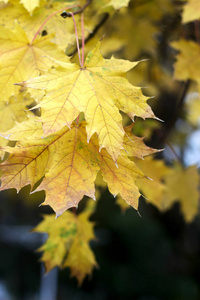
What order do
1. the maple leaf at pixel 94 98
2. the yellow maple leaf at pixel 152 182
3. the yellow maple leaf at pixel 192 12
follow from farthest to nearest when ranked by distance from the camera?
the yellow maple leaf at pixel 152 182 → the yellow maple leaf at pixel 192 12 → the maple leaf at pixel 94 98

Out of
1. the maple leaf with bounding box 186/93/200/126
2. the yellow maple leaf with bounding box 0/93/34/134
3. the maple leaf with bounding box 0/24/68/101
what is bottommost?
the maple leaf with bounding box 186/93/200/126

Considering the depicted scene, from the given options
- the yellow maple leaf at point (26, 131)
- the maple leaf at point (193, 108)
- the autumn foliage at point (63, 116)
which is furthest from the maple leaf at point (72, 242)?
the maple leaf at point (193, 108)

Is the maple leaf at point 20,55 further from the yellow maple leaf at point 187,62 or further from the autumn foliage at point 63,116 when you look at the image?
the yellow maple leaf at point 187,62

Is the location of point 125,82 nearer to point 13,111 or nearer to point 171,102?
point 13,111

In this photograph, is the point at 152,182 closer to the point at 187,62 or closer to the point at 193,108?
the point at 187,62

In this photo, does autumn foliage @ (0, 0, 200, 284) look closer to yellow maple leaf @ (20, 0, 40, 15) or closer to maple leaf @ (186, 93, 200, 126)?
yellow maple leaf @ (20, 0, 40, 15)

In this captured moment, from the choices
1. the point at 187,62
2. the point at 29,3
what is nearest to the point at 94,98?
the point at 29,3

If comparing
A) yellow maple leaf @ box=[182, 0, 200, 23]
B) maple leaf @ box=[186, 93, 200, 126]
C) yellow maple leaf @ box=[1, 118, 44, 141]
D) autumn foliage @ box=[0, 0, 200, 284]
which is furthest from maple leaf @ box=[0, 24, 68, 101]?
maple leaf @ box=[186, 93, 200, 126]

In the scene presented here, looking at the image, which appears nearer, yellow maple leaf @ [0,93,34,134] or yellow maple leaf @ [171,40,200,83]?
yellow maple leaf @ [0,93,34,134]
